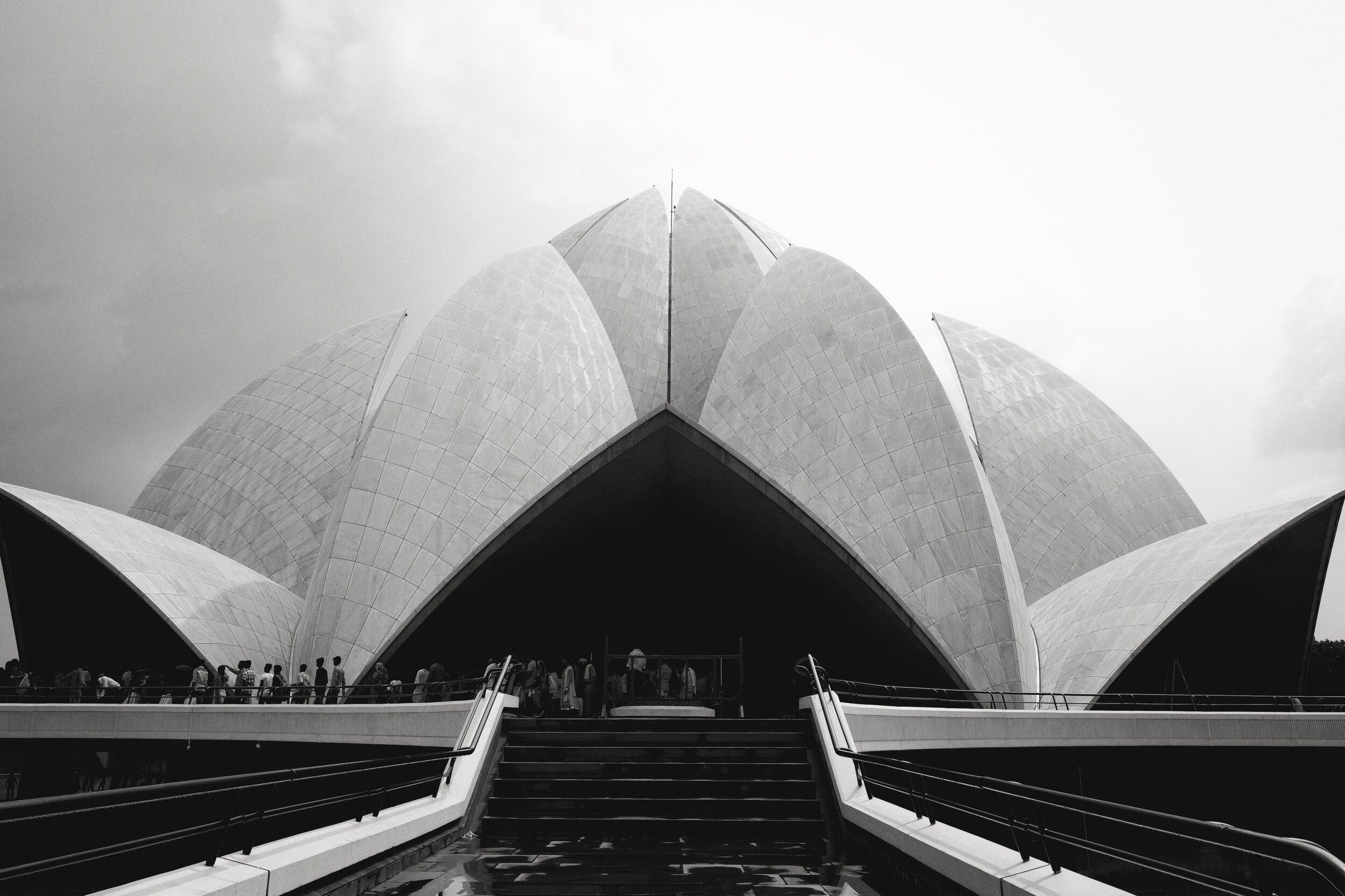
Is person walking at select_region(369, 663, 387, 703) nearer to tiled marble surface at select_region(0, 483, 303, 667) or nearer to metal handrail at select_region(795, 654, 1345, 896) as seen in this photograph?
tiled marble surface at select_region(0, 483, 303, 667)

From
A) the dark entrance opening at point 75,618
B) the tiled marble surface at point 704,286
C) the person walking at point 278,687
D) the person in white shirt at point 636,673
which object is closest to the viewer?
the person walking at point 278,687

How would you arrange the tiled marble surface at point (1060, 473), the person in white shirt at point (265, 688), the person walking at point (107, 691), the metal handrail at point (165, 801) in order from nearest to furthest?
the metal handrail at point (165, 801), the person in white shirt at point (265, 688), the person walking at point (107, 691), the tiled marble surface at point (1060, 473)

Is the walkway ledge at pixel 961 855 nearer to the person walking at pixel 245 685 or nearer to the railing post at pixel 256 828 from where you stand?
the railing post at pixel 256 828

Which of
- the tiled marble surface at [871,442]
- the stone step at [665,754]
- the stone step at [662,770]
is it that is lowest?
the stone step at [662,770]

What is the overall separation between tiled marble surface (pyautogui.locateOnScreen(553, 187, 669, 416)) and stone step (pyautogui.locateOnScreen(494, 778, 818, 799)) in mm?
18789

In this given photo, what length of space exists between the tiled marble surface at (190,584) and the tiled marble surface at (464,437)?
8.77ft

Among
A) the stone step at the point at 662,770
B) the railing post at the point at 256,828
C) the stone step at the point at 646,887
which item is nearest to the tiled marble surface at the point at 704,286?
the stone step at the point at 662,770

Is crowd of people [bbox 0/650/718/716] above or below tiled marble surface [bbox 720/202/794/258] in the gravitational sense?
A: below

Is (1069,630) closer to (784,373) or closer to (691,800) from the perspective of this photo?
(784,373)

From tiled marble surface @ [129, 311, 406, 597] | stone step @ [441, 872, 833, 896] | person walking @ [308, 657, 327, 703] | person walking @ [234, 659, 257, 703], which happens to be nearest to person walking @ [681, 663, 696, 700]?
person walking @ [308, 657, 327, 703]

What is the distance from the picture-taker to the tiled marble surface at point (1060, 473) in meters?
27.2

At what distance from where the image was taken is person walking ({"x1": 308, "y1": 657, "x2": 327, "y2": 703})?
16375mm

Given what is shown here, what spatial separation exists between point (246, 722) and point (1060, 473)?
2386 centimetres

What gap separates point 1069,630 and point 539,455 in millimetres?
12806
